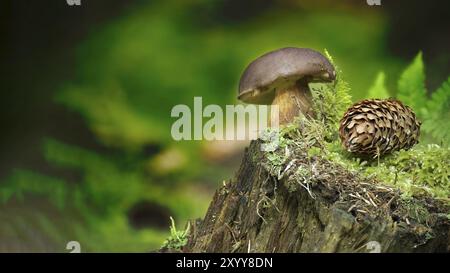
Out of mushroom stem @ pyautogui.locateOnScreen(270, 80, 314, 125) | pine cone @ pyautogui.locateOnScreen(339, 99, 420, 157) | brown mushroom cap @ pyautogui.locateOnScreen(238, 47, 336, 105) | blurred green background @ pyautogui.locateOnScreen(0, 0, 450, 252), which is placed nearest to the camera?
pine cone @ pyautogui.locateOnScreen(339, 99, 420, 157)

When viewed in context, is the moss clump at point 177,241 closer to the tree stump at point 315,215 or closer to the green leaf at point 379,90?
the tree stump at point 315,215

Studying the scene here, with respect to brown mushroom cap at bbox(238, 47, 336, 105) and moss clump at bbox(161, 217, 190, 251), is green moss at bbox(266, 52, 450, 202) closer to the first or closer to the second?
brown mushroom cap at bbox(238, 47, 336, 105)

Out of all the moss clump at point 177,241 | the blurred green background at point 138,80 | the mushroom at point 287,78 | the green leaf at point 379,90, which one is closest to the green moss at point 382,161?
the mushroom at point 287,78

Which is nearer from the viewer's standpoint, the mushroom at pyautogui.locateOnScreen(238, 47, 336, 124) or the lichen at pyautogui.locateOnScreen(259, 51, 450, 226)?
the lichen at pyautogui.locateOnScreen(259, 51, 450, 226)

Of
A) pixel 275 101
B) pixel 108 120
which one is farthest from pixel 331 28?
pixel 108 120

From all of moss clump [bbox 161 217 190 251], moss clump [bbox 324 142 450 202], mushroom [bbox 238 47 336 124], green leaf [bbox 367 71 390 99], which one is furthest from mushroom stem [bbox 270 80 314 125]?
green leaf [bbox 367 71 390 99]
